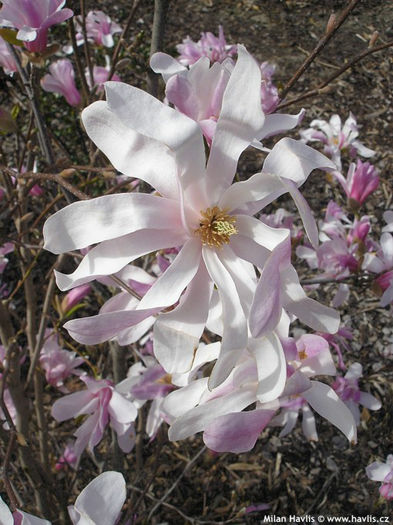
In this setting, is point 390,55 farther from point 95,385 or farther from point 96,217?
point 96,217

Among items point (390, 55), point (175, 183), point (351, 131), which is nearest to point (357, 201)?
point (351, 131)

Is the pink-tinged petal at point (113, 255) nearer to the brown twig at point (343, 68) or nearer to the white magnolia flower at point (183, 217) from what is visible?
the white magnolia flower at point (183, 217)

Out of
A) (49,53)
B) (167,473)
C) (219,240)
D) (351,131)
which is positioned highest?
(49,53)

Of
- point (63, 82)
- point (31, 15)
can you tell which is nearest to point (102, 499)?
point (31, 15)

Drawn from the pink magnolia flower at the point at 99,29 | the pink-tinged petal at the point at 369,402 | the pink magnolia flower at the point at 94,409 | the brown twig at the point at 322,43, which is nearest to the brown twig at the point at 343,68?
the brown twig at the point at 322,43

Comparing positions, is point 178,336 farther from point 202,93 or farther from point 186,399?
point 202,93
